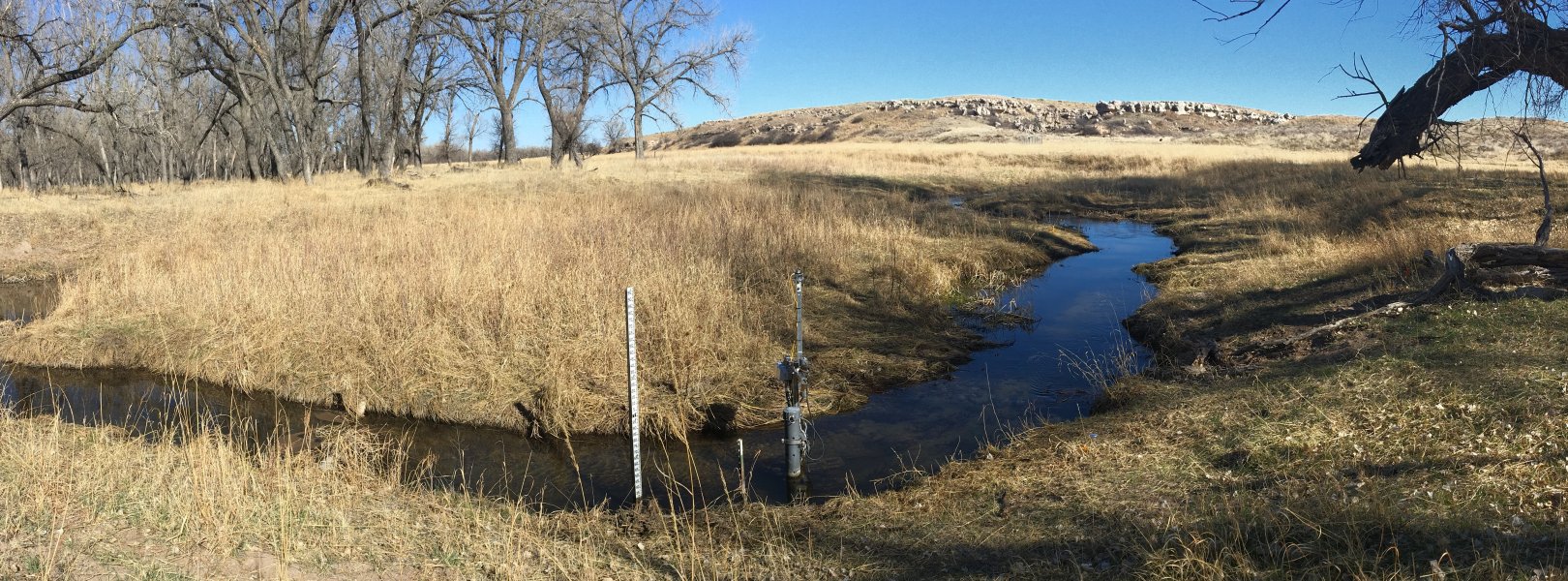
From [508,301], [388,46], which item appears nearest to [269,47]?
[388,46]

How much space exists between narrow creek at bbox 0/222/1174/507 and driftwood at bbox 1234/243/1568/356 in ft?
4.80

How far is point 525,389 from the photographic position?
24.6 ft

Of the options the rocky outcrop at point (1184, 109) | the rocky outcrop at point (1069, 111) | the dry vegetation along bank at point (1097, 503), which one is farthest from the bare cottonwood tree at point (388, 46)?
the rocky outcrop at point (1184, 109)

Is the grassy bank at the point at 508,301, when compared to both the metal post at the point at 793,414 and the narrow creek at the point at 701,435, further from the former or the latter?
the metal post at the point at 793,414

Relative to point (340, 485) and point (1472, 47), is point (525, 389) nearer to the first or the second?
point (340, 485)

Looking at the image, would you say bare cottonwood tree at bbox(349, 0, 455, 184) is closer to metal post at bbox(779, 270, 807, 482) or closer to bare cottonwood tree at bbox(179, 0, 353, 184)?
bare cottonwood tree at bbox(179, 0, 353, 184)

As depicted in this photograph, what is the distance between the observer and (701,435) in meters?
7.08

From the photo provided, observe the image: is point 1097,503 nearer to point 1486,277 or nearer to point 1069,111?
point 1486,277

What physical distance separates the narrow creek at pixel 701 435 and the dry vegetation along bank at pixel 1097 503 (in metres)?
0.54

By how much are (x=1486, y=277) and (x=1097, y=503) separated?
529 cm

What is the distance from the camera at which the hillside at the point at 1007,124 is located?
69.2 meters

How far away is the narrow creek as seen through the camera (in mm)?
6020

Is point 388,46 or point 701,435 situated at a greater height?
point 388,46

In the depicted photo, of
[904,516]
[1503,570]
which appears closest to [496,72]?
[904,516]
